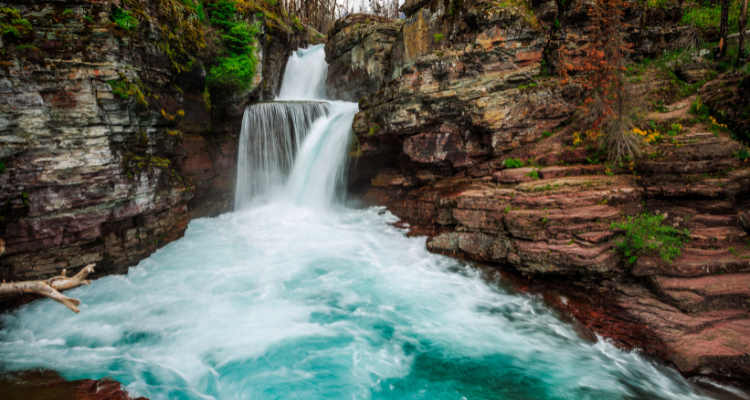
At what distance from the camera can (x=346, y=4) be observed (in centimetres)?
3800

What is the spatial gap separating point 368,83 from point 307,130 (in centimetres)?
606

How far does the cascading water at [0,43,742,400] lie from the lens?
200 inches

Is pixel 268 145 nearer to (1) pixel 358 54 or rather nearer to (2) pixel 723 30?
(1) pixel 358 54

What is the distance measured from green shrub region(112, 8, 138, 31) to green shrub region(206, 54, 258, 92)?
4481 mm

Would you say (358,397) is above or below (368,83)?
below

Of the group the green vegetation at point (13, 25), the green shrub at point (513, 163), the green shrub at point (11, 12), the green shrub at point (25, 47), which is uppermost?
the green shrub at point (11, 12)

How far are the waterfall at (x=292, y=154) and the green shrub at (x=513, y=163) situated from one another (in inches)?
243

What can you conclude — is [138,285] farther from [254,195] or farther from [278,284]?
[254,195]

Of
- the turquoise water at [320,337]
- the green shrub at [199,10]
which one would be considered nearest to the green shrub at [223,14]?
the green shrub at [199,10]

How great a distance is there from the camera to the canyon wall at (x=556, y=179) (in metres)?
5.88

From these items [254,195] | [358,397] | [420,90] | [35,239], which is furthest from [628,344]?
[254,195]

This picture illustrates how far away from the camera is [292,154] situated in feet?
45.7

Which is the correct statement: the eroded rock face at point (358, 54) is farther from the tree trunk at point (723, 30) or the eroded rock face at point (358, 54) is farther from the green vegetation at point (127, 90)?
the tree trunk at point (723, 30)

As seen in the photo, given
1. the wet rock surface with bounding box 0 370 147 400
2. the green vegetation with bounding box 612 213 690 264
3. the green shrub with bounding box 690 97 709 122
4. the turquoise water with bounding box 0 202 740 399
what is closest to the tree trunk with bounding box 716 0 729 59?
the green shrub with bounding box 690 97 709 122
